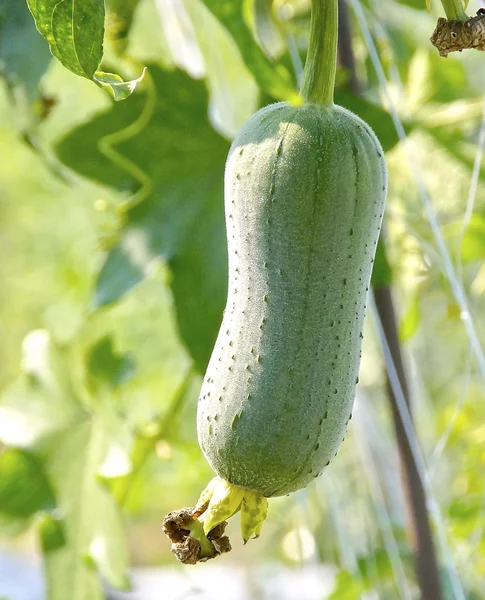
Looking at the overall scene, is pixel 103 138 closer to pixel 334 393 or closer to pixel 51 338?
pixel 51 338

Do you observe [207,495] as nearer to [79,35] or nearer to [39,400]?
[79,35]

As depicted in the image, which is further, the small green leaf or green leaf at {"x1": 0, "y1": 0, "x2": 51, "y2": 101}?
the small green leaf

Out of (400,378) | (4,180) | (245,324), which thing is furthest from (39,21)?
(4,180)

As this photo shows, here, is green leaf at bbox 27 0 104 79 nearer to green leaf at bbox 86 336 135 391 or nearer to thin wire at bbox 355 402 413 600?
green leaf at bbox 86 336 135 391

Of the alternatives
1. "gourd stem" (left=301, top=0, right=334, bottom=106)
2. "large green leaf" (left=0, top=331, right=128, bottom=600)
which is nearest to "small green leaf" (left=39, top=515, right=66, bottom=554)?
"large green leaf" (left=0, top=331, right=128, bottom=600)

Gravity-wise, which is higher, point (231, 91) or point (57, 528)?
point (231, 91)

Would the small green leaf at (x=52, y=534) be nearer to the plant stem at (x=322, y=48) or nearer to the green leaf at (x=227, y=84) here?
the green leaf at (x=227, y=84)
